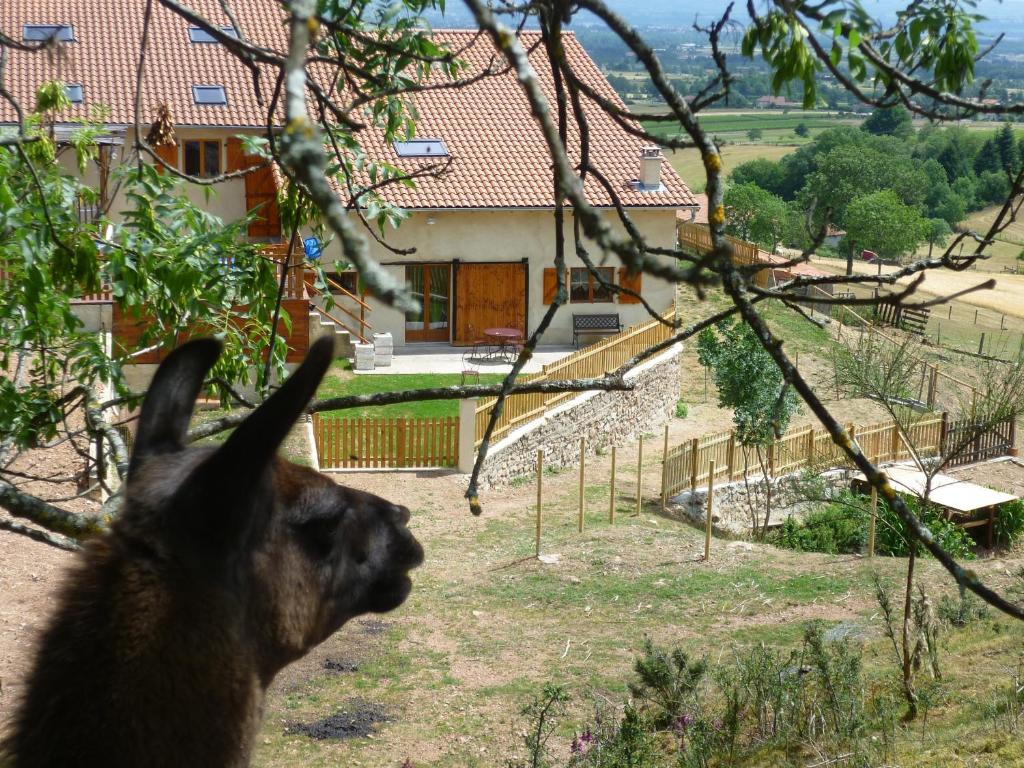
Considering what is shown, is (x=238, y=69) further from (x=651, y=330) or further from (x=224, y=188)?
(x=651, y=330)

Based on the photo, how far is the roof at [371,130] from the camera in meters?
31.9

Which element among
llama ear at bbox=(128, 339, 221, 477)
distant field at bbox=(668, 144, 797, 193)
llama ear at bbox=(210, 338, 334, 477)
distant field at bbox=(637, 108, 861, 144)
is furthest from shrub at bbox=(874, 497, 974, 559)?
distant field at bbox=(637, 108, 861, 144)

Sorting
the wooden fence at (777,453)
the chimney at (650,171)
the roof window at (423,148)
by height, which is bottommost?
the wooden fence at (777,453)

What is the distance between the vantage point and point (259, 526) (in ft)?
8.81

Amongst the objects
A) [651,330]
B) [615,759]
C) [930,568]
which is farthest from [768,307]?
[615,759]

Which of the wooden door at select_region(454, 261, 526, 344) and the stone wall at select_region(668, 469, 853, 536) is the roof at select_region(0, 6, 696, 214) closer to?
the wooden door at select_region(454, 261, 526, 344)

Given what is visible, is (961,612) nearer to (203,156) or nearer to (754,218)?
(203,156)

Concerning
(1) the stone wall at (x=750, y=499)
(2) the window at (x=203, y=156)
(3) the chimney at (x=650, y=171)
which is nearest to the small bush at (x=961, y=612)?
(1) the stone wall at (x=750, y=499)

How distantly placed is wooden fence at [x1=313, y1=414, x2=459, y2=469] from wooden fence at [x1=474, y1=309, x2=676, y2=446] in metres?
0.77

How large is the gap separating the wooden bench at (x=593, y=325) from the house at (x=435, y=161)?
269mm

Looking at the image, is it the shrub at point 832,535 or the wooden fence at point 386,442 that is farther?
the wooden fence at point 386,442

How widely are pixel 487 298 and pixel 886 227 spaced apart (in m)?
41.9

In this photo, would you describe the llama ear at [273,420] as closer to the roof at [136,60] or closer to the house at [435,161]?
the house at [435,161]

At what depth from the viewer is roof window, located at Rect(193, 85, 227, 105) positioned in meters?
32.9
